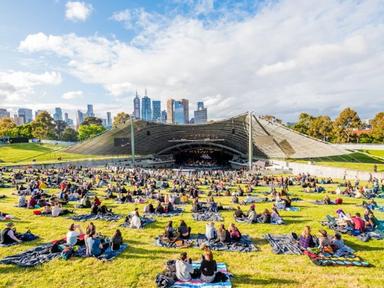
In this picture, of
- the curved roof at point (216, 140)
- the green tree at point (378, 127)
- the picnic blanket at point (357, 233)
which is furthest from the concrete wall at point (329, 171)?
the green tree at point (378, 127)

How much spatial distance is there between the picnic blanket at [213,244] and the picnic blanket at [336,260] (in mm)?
1788

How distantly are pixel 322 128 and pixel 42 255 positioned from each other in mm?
69919

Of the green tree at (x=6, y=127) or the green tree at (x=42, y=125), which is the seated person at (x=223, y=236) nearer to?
the green tree at (x=42, y=125)

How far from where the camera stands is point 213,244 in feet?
30.0

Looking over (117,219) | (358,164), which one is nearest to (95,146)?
(117,219)

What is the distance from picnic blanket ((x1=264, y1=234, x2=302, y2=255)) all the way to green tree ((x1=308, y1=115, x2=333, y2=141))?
64.3 metres

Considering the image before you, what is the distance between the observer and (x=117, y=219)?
1241 cm

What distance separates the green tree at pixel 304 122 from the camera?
243 feet

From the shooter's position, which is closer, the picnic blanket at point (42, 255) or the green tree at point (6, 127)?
the picnic blanket at point (42, 255)

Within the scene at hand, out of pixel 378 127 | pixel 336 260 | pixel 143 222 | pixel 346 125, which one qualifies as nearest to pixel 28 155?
pixel 143 222

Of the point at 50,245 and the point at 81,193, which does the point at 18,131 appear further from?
the point at 50,245

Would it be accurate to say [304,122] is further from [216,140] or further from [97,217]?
[97,217]

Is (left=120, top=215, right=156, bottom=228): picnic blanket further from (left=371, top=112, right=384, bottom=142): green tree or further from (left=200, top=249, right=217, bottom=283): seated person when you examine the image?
(left=371, top=112, right=384, bottom=142): green tree

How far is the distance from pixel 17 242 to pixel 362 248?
38.3 feet
